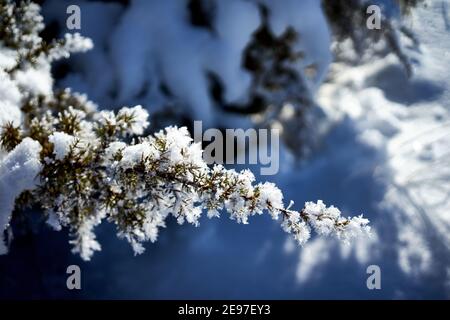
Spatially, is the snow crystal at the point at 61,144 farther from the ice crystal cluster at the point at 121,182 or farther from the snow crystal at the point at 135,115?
the snow crystal at the point at 135,115

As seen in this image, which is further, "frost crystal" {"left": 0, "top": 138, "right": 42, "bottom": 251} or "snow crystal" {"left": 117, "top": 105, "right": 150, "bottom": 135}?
"snow crystal" {"left": 117, "top": 105, "right": 150, "bottom": 135}

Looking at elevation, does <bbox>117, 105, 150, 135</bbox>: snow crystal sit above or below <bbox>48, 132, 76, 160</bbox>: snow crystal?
above

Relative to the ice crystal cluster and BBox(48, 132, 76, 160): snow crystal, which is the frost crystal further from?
BBox(48, 132, 76, 160): snow crystal

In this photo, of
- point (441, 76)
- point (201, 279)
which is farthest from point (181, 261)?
point (441, 76)

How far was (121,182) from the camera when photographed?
2635 mm

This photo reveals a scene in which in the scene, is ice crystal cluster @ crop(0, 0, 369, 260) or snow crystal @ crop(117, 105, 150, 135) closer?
ice crystal cluster @ crop(0, 0, 369, 260)

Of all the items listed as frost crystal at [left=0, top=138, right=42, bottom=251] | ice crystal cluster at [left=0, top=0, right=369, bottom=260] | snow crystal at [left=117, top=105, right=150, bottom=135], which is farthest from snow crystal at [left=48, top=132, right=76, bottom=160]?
snow crystal at [left=117, top=105, right=150, bottom=135]

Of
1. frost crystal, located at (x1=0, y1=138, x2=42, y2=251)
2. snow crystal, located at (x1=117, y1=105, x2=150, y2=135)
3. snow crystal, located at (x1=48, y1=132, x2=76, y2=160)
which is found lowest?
frost crystal, located at (x1=0, y1=138, x2=42, y2=251)

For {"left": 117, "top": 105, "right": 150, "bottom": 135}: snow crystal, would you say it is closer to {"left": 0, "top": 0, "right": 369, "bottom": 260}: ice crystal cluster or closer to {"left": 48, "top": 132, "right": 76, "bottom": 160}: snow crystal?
{"left": 0, "top": 0, "right": 369, "bottom": 260}: ice crystal cluster

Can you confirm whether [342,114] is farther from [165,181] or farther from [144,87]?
[165,181]

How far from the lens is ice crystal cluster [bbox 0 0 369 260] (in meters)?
2.41

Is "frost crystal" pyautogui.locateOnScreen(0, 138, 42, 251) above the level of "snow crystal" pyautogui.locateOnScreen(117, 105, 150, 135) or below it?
below

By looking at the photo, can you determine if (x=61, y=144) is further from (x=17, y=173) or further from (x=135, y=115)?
(x=135, y=115)

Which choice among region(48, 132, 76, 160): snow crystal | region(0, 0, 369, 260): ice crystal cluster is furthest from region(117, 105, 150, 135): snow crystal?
region(48, 132, 76, 160): snow crystal
